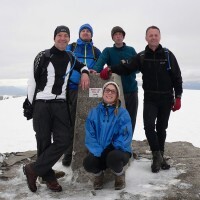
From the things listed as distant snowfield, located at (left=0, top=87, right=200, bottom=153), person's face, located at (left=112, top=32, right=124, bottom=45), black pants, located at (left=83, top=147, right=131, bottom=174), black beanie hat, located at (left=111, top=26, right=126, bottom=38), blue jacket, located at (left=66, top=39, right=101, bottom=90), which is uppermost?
black beanie hat, located at (left=111, top=26, right=126, bottom=38)

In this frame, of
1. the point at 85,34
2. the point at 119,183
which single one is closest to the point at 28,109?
the point at 119,183

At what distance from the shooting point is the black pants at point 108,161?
16.1 ft

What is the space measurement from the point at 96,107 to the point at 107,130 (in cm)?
48

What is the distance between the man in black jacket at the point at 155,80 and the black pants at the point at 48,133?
4.10ft

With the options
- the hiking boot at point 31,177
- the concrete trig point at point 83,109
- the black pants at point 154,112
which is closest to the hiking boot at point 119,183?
the concrete trig point at point 83,109

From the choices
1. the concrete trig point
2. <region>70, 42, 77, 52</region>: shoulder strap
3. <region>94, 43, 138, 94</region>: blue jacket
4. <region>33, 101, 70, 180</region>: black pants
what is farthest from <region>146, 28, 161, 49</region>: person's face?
<region>33, 101, 70, 180</region>: black pants

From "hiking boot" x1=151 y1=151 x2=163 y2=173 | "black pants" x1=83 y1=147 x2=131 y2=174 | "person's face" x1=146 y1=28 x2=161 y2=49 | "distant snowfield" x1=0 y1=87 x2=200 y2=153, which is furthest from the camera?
"distant snowfield" x1=0 y1=87 x2=200 y2=153

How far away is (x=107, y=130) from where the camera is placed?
5074 mm

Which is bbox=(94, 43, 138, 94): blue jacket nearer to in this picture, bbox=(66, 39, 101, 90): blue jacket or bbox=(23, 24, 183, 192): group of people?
bbox=(66, 39, 101, 90): blue jacket

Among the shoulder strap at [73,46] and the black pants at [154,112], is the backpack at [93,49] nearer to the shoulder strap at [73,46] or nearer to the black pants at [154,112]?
the shoulder strap at [73,46]

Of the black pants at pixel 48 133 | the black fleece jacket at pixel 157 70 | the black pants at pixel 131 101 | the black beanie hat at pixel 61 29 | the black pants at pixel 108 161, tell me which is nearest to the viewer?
the black pants at pixel 108 161

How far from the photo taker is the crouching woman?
4.99 metres

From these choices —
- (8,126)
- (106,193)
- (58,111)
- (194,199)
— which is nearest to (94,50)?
(58,111)

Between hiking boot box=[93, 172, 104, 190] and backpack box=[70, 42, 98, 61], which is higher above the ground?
backpack box=[70, 42, 98, 61]
